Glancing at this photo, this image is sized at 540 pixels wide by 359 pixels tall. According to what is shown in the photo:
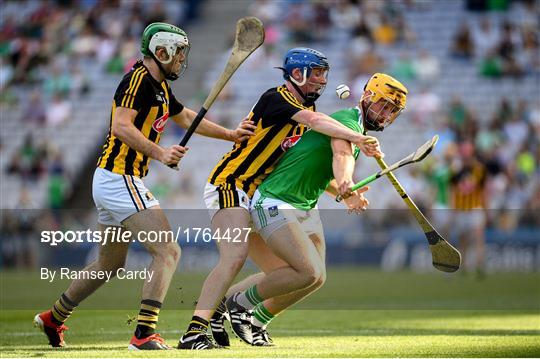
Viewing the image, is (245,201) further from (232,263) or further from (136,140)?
(136,140)

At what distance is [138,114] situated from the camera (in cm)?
880

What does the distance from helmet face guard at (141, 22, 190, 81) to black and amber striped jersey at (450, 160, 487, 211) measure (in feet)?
43.3

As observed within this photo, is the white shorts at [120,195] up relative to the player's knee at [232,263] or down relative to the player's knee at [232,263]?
up

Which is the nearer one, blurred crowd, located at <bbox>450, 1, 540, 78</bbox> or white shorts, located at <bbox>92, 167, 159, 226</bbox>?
white shorts, located at <bbox>92, 167, 159, 226</bbox>

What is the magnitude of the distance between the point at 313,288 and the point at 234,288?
0.74 metres

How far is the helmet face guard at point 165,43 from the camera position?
29.3 feet

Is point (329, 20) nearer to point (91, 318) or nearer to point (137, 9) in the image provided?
point (137, 9)

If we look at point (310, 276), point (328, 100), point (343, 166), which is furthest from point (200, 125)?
point (328, 100)

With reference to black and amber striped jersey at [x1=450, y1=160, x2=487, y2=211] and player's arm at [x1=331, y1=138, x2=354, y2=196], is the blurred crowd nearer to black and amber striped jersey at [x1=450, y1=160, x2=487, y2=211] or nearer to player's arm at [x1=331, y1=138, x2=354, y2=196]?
black and amber striped jersey at [x1=450, y1=160, x2=487, y2=211]

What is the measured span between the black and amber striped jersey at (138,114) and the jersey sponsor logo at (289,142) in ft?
3.14

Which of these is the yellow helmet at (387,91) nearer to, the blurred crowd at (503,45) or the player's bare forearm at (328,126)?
the player's bare forearm at (328,126)

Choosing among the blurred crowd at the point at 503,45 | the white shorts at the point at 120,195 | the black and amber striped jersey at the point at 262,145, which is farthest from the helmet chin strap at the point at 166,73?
the blurred crowd at the point at 503,45

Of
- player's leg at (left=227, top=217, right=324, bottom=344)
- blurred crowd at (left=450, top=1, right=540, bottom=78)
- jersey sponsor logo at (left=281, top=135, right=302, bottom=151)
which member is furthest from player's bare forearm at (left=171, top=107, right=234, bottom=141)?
blurred crowd at (left=450, top=1, right=540, bottom=78)

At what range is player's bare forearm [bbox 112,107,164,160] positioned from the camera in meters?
8.55
